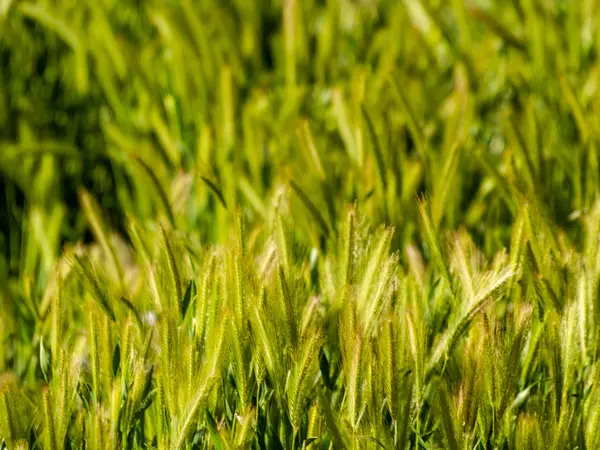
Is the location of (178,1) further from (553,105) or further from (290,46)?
(553,105)

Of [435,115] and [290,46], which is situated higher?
[290,46]

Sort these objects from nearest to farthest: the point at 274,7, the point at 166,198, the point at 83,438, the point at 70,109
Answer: the point at 83,438, the point at 166,198, the point at 70,109, the point at 274,7

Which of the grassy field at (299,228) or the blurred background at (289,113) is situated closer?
the grassy field at (299,228)

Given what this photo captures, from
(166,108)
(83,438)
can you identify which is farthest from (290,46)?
(83,438)

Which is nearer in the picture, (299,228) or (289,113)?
(299,228)

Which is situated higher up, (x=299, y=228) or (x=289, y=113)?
(x=289, y=113)

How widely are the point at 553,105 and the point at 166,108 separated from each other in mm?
662

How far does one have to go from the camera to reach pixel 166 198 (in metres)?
1.21

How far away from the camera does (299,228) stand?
1.19 m

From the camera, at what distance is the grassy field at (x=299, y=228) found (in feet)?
2.62

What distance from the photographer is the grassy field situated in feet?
2.62

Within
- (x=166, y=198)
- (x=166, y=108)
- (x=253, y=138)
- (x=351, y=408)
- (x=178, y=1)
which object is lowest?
Answer: (x=351, y=408)

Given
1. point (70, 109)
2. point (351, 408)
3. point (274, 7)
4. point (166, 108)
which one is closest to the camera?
point (351, 408)

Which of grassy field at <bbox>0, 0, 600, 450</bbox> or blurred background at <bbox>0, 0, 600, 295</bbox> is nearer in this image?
grassy field at <bbox>0, 0, 600, 450</bbox>
